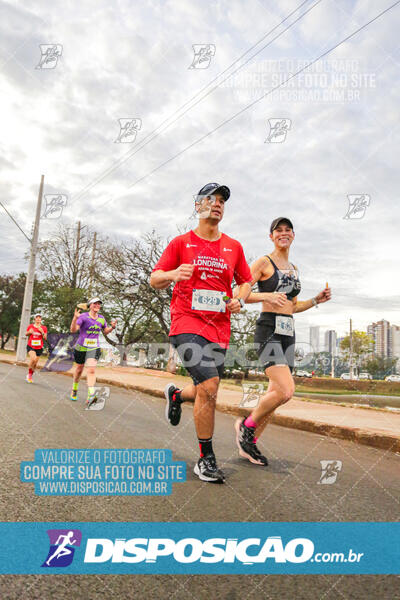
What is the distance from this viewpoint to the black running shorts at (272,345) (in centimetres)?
409

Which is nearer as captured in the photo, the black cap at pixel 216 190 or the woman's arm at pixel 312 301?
the black cap at pixel 216 190

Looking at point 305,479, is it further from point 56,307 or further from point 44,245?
point 44,245

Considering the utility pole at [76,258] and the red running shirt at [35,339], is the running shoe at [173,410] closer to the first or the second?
the red running shirt at [35,339]

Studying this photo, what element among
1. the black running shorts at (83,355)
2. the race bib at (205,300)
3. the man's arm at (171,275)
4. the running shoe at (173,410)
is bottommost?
the running shoe at (173,410)

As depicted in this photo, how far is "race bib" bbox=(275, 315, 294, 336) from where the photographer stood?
13.5 feet

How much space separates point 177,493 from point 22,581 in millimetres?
1326

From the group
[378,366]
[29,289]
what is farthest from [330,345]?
[29,289]

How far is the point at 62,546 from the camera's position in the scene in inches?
84.0

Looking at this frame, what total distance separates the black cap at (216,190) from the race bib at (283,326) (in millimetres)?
1243

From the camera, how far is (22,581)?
183 cm

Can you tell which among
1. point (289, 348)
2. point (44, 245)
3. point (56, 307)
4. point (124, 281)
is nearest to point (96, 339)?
point (289, 348)

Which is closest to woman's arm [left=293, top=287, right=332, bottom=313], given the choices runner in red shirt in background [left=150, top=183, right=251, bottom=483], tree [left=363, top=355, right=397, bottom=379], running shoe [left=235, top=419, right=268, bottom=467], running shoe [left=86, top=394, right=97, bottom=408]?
runner in red shirt in background [left=150, top=183, right=251, bottom=483]

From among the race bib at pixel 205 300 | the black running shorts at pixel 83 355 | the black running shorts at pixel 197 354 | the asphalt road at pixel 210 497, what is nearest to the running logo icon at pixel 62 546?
the asphalt road at pixel 210 497

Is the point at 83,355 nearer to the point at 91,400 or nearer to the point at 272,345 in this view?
the point at 91,400
